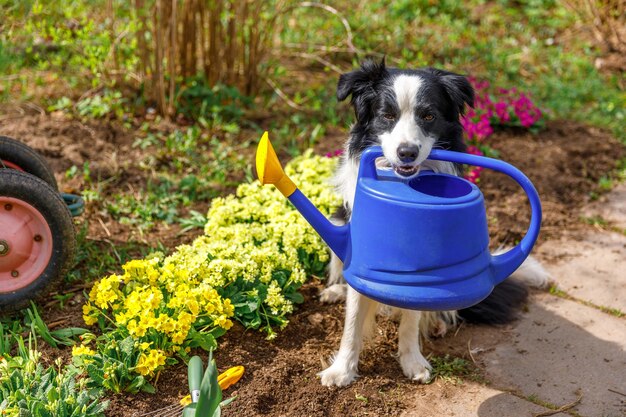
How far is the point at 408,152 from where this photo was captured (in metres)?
2.67

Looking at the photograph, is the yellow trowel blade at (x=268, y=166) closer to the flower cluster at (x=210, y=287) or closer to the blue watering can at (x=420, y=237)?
the blue watering can at (x=420, y=237)

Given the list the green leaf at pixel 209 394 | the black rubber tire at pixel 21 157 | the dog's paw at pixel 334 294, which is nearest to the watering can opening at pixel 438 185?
the green leaf at pixel 209 394

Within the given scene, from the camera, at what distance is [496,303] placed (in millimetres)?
3500

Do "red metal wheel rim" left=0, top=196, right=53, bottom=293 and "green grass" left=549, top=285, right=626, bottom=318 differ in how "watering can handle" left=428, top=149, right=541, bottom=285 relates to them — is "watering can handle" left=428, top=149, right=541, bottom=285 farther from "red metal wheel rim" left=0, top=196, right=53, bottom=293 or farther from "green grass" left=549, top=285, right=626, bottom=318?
"red metal wheel rim" left=0, top=196, right=53, bottom=293

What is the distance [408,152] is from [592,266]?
195cm

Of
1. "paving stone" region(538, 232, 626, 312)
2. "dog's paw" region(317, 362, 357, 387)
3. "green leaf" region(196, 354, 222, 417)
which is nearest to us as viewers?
"green leaf" region(196, 354, 222, 417)

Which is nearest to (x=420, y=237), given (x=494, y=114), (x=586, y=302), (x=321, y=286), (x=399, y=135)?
(x=399, y=135)

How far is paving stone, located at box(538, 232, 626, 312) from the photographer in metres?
3.78

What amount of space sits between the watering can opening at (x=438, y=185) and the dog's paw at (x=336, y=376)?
888 mm

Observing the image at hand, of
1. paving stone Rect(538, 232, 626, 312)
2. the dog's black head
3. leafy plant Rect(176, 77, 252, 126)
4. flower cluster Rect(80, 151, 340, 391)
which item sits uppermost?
the dog's black head

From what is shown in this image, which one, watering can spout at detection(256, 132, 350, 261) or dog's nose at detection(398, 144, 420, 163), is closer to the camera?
watering can spout at detection(256, 132, 350, 261)

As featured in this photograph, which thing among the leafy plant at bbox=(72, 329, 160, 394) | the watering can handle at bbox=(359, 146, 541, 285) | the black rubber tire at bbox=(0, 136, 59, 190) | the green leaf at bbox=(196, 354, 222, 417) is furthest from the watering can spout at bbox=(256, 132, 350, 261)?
the black rubber tire at bbox=(0, 136, 59, 190)

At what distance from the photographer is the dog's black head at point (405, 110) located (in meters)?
2.71

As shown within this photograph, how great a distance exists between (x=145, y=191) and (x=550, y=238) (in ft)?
8.47
